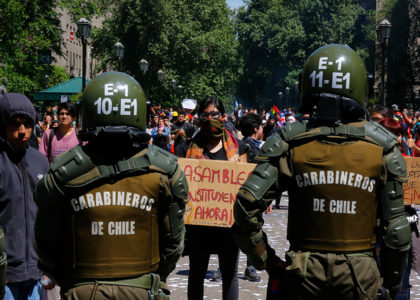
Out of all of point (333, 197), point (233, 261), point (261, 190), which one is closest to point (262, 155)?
point (261, 190)

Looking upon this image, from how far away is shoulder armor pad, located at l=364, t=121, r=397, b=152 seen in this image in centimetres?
362

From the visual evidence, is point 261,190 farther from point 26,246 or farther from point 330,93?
point 26,246

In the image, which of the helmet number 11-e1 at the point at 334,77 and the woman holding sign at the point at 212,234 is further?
the woman holding sign at the point at 212,234

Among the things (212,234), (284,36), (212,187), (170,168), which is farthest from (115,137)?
(284,36)

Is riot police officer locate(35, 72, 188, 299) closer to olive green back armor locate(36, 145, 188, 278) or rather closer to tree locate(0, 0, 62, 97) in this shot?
olive green back armor locate(36, 145, 188, 278)

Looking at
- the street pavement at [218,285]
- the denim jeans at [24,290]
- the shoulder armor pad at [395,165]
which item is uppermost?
the shoulder armor pad at [395,165]

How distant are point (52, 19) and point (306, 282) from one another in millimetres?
42672

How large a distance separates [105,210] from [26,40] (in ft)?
118

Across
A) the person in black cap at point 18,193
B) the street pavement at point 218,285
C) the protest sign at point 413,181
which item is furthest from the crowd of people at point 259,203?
the street pavement at point 218,285

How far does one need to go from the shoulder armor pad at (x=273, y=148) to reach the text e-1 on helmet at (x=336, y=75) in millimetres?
308

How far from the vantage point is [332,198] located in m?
3.55

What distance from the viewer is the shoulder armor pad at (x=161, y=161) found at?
337 cm

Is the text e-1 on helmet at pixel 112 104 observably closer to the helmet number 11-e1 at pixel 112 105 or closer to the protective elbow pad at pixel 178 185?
the helmet number 11-e1 at pixel 112 105

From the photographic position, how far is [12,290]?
173 inches
